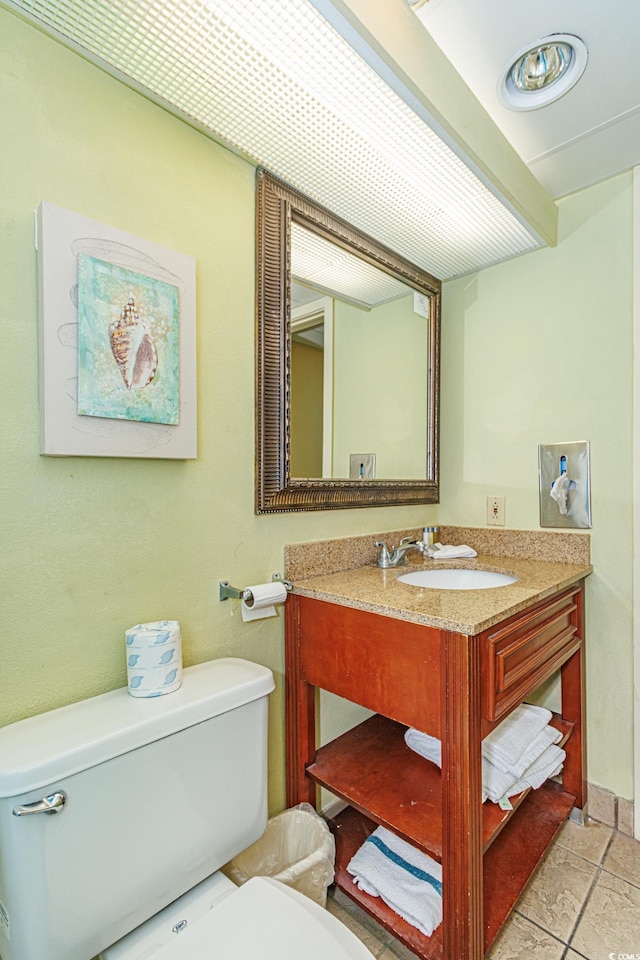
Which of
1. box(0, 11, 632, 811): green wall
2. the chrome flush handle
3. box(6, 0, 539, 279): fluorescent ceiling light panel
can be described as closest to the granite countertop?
box(0, 11, 632, 811): green wall

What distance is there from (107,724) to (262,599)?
1.48ft

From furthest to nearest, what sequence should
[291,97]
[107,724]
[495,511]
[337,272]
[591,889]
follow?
[495,511], [337,272], [591,889], [291,97], [107,724]

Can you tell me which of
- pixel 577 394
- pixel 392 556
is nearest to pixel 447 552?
pixel 392 556

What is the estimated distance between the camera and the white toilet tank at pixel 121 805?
0.70 m

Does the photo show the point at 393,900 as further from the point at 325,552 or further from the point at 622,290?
the point at 622,290

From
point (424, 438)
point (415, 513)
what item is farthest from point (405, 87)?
point (415, 513)

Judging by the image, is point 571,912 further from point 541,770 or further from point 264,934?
point 264,934

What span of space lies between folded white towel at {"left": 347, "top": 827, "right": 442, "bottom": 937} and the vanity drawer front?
1.49ft

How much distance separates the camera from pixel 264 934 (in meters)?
0.76

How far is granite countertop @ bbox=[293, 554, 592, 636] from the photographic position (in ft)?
3.24

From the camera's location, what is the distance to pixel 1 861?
72 centimetres

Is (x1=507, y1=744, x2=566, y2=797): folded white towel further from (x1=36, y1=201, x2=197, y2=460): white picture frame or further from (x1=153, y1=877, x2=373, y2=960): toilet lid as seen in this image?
(x1=36, y1=201, x2=197, y2=460): white picture frame

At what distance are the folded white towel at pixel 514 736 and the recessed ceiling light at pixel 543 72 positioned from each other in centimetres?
173

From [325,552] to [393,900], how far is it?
0.88 m
